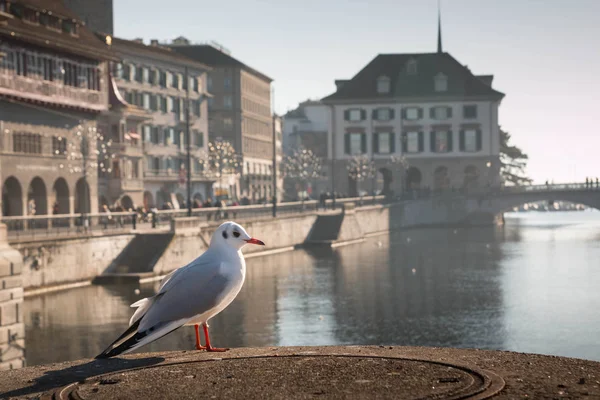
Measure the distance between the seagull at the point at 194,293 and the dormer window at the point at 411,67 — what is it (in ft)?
366

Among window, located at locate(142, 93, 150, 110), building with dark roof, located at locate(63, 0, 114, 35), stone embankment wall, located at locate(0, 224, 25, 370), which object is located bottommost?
stone embankment wall, located at locate(0, 224, 25, 370)

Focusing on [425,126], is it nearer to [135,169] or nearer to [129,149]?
[135,169]

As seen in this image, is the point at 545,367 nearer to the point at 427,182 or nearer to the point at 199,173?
the point at 199,173

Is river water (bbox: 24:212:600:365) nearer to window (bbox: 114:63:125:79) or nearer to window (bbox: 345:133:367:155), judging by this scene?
window (bbox: 114:63:125:79)

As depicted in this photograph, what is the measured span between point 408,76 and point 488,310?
76474 mm

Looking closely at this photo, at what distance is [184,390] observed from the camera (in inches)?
418

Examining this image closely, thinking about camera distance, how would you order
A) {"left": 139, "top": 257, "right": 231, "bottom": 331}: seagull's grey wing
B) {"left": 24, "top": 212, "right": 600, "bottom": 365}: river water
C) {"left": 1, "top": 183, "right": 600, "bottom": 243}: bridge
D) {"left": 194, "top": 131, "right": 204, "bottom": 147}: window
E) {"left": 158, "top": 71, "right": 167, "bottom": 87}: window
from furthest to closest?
{"left": 194, "top": 131, "right": 204, "bottom": 147}: window < {"left": 158, "top": 71, "right": 167, "bottom": 87}: window < {"left": 1, "top": 183, "right": 600, "bottom": 243}: bridge < {"left": 24, "top": 212, "right": 600, "bottom": 365}: river water < {"left": 139, "top": 257, "right": 231, "bottom": 331}: seagull's grey wing

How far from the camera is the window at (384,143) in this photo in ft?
395

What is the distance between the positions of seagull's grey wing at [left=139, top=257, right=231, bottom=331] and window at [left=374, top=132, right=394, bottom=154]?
10893cm

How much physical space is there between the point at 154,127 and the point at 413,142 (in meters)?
33.0

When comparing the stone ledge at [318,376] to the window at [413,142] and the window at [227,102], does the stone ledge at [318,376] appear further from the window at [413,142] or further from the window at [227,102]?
the window at [227,102]

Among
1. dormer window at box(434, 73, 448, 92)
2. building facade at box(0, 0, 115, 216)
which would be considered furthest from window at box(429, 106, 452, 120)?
building facade at box(0, 0, 115, 216)

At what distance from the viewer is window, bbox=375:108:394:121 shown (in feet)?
395

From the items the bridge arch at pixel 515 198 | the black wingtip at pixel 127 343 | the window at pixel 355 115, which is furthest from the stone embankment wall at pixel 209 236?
the black wingtip at pixel 127 343
